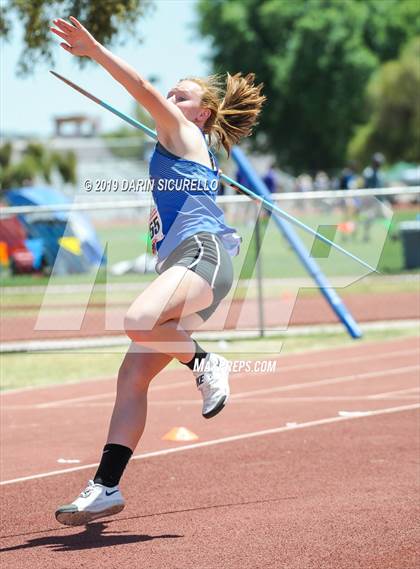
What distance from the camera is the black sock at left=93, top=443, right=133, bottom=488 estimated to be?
5.66 metres

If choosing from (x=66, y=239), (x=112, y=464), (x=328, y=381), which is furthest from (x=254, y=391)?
(x=66, y=239)

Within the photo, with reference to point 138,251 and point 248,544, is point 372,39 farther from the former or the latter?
point 248,544

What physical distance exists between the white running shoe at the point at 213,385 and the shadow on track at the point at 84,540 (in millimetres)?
717

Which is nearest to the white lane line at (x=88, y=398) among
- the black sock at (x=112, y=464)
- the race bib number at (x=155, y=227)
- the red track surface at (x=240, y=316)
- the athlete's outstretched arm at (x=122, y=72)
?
the red track surface at (x=240, y=316)

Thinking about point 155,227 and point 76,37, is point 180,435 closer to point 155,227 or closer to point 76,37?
point 155,227

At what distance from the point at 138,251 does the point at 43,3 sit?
734 cm

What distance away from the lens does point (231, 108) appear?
6156 millimetres

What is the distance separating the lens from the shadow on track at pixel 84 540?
5.73 meters

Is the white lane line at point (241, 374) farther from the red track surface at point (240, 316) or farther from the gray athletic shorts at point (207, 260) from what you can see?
the gray athletic shorts at point (207, 260)

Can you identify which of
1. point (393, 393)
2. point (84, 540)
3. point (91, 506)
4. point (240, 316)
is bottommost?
point (240, 316)

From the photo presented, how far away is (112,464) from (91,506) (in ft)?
0.82

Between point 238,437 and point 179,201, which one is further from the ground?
point 179,201

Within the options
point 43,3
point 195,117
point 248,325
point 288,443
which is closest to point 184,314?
point 195,117

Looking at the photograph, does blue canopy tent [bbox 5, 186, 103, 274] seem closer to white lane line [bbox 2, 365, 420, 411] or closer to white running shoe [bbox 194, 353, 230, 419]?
white lane line [bbox 2, 365, 420, 411]
